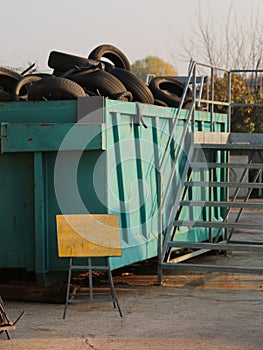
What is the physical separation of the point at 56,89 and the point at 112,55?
8.37 ft

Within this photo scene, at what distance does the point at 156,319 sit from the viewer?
7250 mm

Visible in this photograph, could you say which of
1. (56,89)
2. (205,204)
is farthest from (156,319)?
(56,89)

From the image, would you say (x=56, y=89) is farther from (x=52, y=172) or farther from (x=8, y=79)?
(x=8, y=79)

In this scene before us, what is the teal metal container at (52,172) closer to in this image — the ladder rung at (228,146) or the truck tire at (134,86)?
the truck tire at (134,86)

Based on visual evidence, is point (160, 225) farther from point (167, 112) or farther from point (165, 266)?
point (167, 112)

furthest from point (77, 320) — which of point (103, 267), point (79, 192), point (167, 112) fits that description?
point (167, 112)

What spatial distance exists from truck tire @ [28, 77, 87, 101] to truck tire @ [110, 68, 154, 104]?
116cm

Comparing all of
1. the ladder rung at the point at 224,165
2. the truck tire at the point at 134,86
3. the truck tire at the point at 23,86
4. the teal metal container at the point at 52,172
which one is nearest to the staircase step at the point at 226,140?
the ladder rung at the point at 224,165

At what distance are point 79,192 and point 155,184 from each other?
5.14ft

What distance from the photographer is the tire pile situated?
8180 mm

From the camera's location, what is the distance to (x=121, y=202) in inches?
321

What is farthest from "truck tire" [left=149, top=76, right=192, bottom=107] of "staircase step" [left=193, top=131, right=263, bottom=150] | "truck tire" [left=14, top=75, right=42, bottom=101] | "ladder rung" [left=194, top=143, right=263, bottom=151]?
"truck tire" [left=14, top=75, right=42, bottom=101]

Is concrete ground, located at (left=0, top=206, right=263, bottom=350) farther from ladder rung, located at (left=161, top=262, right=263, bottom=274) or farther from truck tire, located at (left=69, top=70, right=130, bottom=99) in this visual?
truck tire, located at (left=69, top=70, right=130, bottom=99)

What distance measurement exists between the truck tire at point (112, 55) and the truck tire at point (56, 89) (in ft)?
6.10
